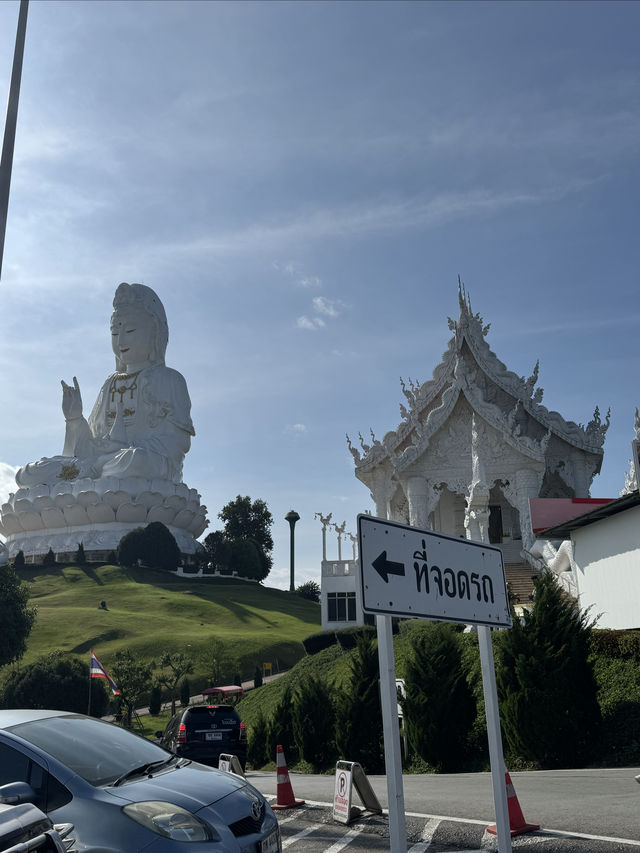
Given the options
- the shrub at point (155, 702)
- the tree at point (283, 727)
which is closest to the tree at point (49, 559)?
the shrub at point (155, 702)

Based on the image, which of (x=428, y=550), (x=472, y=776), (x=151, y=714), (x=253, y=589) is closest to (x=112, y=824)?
(x=428, y=550)

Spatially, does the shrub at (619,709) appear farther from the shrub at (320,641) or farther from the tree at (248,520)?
the tree at (248,520)

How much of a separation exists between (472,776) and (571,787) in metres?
2.75

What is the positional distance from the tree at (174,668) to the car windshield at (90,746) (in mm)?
33704

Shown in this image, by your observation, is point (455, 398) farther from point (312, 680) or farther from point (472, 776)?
point (472, 776)

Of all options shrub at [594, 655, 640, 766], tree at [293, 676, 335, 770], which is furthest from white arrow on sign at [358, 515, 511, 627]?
tree at [293, 676, 335, 770]

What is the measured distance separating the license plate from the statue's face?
6647 cm

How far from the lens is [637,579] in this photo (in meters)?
16.9

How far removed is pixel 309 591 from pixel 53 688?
Answer: 5137 centimetres

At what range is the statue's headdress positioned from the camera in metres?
68.9

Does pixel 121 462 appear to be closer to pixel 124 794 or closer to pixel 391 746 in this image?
pixel 124 794

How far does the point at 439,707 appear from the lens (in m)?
13.8

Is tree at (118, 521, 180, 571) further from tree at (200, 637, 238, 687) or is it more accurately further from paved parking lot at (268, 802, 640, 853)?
paved parking lot at (268, 802, 640, 853)

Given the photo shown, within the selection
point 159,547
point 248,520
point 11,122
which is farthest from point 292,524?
point 11,122
